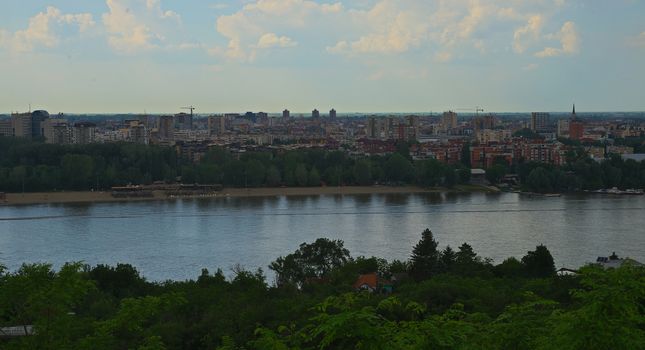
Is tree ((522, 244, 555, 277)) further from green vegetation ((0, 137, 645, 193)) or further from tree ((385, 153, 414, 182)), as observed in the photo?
tree ((385, 153, 414, 182))

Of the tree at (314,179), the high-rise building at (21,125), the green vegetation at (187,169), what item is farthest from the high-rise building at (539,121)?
the tree at (314,179)

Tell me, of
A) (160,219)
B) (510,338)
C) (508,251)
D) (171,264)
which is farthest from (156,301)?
(160,219)

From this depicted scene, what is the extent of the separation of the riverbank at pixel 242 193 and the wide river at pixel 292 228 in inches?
27.3

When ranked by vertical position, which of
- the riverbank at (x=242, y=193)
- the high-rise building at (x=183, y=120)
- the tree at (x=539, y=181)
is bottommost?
the riverbank at (x=242, y=193)

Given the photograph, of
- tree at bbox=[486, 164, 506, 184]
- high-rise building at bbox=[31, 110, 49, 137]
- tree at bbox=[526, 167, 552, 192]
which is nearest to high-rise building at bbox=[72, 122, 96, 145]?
high-rise building at bbox=[31, 110, 49, 137]

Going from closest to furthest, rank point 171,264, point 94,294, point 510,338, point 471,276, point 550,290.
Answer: point 510,338 < point 550,290 < point 94,294 < point 471,276 < point 171,264

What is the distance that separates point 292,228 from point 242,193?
5.04 metres

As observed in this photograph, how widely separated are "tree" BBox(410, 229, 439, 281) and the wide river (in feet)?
5.18

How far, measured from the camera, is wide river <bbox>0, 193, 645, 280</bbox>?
7.73 meters

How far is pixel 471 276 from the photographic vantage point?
5375 millimetres

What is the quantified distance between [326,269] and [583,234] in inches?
149

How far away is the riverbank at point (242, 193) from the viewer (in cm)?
1363

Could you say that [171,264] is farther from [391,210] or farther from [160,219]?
[391,210]

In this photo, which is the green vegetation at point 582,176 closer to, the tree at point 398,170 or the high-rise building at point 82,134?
the tree at point 398,170
